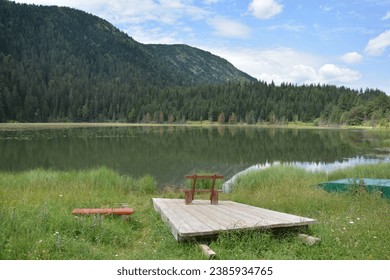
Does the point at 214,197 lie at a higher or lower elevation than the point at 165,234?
higher

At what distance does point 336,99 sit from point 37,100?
14635cm

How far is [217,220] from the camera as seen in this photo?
8133 millimetres

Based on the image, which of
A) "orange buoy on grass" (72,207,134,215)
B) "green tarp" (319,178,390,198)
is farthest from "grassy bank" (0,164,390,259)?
"green tarp" (319,178,390,198)

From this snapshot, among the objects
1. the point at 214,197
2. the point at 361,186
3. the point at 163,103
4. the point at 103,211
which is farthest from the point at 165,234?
the point at 163,103

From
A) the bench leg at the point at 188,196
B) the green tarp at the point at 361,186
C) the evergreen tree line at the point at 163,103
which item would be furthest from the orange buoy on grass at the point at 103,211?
the evergreen tree line at the point at 163,103

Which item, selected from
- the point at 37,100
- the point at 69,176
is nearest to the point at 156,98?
the point at 37,100

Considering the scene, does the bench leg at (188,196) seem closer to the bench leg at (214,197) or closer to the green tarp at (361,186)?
the bench leg at (214,197)

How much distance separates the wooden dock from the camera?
7074 millimetres

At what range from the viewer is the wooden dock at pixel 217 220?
7.07 metres

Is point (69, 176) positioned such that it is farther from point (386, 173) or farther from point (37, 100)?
point (37, 100)

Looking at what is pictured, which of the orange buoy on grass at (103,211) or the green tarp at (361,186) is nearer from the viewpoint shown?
the orange buoy on grass at (103,211)

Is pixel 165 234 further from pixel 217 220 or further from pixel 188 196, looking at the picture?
pixel 188 196

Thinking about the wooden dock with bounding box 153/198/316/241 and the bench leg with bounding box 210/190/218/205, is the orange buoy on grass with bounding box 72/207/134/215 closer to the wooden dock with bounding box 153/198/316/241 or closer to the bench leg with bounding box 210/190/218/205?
the wooden dock with bounding box 153/198/316/241

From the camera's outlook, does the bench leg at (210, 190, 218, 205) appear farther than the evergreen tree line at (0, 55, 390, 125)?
No
